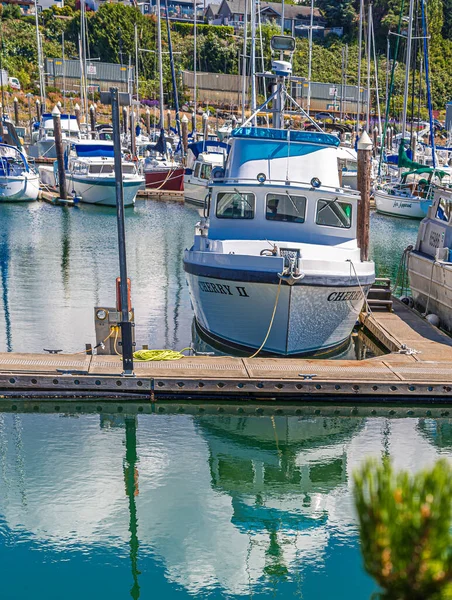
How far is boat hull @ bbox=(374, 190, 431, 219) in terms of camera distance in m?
36.3

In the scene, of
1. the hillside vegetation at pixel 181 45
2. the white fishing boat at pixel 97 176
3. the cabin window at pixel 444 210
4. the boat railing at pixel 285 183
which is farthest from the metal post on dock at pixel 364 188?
the hillside vegetation at pixel 181 45

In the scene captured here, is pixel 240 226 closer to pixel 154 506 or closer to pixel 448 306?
pixel 448 306

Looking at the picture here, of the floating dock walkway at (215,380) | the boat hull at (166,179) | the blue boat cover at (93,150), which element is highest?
the blue boat cover at (93,150)

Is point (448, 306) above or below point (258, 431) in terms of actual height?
above

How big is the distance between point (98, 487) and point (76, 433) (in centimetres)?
193

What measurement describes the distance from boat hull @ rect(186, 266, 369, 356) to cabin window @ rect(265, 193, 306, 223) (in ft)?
6.39

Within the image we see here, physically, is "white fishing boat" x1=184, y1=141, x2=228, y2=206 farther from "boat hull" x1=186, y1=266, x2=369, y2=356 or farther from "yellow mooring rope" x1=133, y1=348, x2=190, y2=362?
"yellow mooring rope" x1=133, y1=348, x2=190, y2=362

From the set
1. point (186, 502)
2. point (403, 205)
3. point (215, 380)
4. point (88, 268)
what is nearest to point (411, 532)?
point (186, 502)

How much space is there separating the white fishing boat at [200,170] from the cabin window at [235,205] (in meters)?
23.7

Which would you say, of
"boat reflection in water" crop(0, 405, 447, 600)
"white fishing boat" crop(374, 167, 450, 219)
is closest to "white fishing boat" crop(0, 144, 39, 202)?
"white fishing boat" crop(374, 167, 450, 219)

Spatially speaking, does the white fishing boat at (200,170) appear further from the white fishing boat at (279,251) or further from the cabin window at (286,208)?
the cabin window at (286,208)

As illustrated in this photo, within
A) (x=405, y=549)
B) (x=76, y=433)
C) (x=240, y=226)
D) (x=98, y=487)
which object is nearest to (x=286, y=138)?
(x=240, y=226)

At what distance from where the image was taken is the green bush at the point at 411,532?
9.94ft

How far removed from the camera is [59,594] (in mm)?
8094
